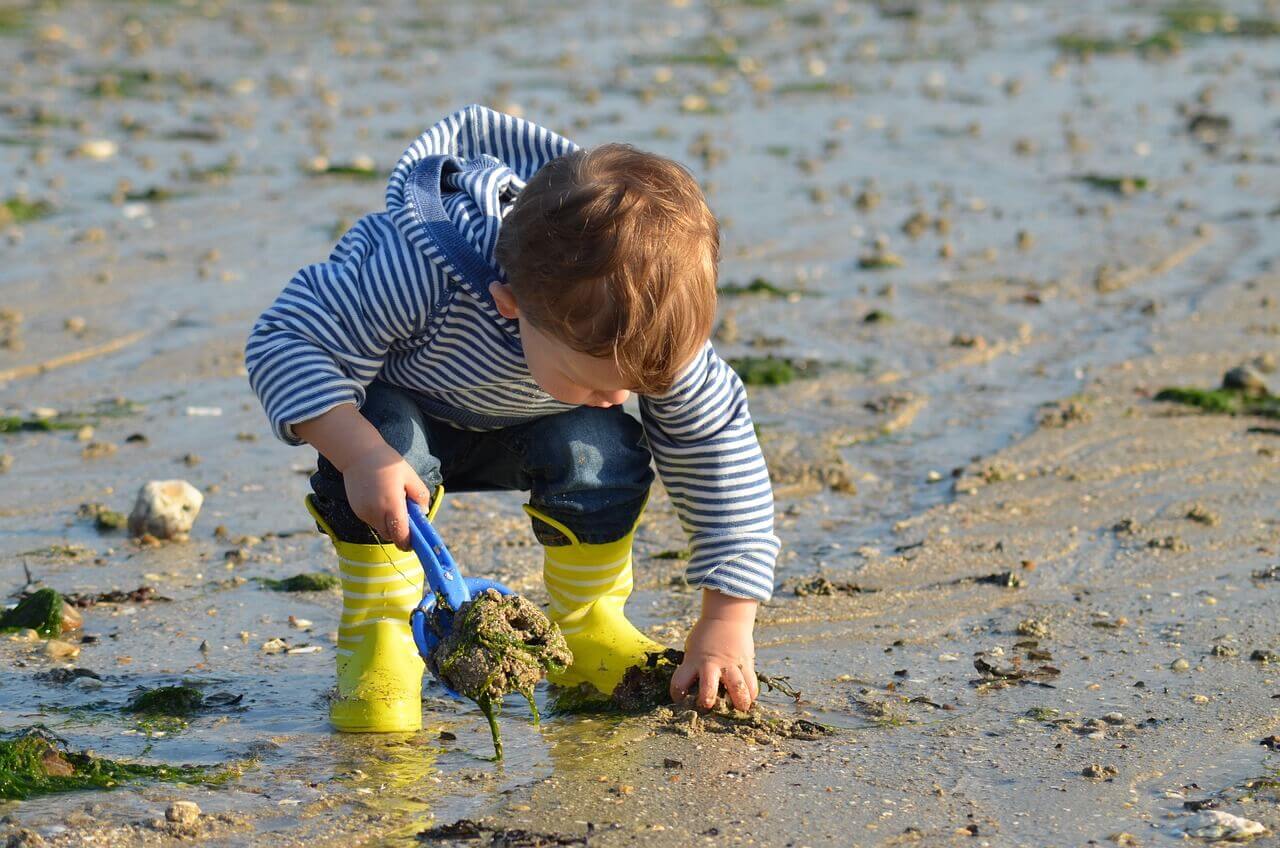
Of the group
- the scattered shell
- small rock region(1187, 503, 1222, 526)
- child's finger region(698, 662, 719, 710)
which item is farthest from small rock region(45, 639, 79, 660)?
the scattered shell

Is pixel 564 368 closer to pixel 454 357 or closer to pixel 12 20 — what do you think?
pixel 454 357

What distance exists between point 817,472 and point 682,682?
1.80 metres

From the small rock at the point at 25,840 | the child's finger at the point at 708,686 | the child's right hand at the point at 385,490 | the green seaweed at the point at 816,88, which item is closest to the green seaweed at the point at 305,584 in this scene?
the child's right hand at the point at 385,490

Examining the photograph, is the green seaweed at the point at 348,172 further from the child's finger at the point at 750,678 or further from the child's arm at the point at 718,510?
the child's finger at the point at 750,678

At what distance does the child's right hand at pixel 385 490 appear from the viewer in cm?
322

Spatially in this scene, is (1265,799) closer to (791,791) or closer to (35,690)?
(791,791)

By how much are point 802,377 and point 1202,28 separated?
13.2m

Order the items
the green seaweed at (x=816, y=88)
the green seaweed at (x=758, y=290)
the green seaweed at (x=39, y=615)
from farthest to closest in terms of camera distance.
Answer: the green seaweed at (x=816, y=88) → the green seaweed at (x=758, y=290) → the green seaweed at (x=39, y=615)

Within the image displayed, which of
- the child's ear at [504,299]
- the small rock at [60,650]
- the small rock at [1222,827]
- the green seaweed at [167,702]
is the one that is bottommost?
the small rock at [60,650]

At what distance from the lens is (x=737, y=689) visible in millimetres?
3414

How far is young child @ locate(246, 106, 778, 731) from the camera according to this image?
2.96 m

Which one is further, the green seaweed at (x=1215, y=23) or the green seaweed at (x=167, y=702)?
the green seaweed at (x=1215, y=23)

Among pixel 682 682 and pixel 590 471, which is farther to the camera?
pixel 590 471

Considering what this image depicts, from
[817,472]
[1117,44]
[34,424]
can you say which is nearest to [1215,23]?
[1117,44]
